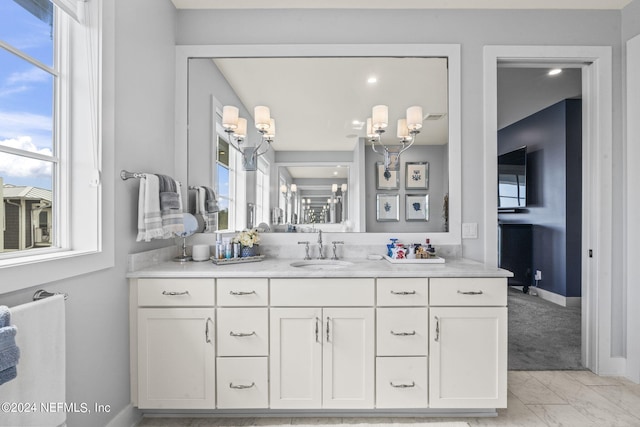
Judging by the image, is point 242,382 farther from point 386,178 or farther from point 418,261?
point 386,178

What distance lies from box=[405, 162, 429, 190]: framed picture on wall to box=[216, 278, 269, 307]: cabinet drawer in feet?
4.11

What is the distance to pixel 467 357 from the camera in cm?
184

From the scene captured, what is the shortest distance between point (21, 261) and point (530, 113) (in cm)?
577

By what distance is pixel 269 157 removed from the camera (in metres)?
2.48

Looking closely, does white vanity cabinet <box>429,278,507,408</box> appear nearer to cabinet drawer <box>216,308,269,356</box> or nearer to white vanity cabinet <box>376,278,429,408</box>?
white vanity cabinet <box>376,278,429,408</box>

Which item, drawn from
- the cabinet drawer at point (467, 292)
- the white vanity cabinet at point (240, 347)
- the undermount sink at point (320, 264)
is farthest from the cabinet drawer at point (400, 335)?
the white vanity cabinet at point (240, 347)

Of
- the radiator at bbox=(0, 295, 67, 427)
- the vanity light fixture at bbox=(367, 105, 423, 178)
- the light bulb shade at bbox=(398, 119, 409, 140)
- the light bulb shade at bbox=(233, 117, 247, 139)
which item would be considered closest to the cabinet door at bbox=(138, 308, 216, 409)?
the radiator at bbox=(0, 295, 67, 427)

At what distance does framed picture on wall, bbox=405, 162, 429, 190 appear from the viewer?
7.91ft

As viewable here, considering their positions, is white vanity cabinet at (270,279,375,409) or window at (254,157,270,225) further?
window at (254,157,270,225)

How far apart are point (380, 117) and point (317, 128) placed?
45 centimetres

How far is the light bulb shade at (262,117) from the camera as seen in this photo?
2441 millimetres

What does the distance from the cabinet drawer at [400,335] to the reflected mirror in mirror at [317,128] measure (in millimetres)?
724

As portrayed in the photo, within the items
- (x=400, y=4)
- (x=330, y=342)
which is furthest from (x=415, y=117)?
(x=330, y=342)

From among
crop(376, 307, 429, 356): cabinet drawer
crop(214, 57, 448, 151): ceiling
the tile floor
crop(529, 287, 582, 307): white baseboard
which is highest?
crop(214, 57, 448, 151): ceiling
